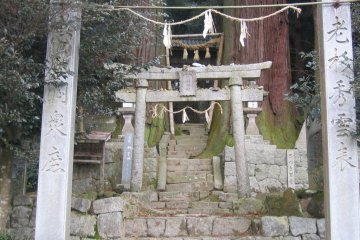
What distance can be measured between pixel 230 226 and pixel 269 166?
519 cm

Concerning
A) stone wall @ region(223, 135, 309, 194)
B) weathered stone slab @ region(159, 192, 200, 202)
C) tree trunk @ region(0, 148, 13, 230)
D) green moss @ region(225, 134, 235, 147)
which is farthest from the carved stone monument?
tree trunk @ region(0, 148, 13, 230)

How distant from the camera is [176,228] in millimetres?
8477

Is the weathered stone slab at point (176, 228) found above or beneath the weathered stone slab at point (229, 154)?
beneath

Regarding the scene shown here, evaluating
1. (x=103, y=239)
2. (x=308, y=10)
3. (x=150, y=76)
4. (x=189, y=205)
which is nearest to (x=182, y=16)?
(x=308, y=10)

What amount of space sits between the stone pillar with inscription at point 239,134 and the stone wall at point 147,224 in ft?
8.00

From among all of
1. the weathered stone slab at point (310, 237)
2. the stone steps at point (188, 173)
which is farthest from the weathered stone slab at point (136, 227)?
the stone steps at point (188, 173)

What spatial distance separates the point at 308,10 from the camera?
1677 cm

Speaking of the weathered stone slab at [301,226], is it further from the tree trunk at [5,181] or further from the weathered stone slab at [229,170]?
the weathered stone slab at [229,170]

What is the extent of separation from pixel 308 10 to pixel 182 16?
20.6ft

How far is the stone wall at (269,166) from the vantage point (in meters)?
13.3

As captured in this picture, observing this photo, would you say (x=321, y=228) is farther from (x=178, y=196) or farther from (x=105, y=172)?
(x=105, y=172)

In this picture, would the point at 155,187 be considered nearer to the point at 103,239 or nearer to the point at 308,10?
the point at 103,239

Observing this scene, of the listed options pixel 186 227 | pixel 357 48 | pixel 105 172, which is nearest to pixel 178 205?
pixel 186 227

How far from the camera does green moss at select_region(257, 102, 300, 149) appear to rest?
13906mm
